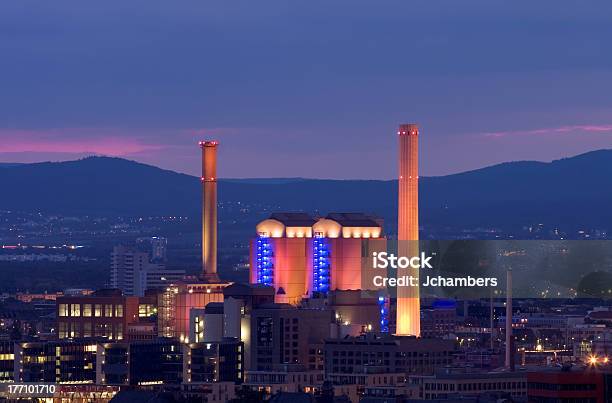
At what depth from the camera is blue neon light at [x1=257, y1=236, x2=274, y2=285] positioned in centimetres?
18750

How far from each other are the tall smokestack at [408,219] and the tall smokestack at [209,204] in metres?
19.3

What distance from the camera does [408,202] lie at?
179750mm

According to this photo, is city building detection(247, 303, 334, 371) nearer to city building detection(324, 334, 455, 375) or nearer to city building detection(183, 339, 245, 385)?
city building detection(324, 334, 455, 375)

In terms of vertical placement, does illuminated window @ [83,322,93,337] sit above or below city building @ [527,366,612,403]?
above

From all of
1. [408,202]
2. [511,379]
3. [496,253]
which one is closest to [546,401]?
[511,379]

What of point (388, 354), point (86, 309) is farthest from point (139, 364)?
point (86, 309)

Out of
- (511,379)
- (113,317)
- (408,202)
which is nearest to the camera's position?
(511,379)

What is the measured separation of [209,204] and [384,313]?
812 inches

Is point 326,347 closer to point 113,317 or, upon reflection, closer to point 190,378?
point 190,378

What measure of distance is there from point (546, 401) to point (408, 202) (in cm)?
7397

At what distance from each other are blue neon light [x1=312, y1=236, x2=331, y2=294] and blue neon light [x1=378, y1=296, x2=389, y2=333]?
4.23 metres

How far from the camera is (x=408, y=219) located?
179 meters

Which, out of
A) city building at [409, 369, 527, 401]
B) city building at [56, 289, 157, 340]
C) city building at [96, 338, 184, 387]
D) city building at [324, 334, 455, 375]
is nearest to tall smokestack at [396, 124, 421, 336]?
city building at [324, 334, 455, 375]

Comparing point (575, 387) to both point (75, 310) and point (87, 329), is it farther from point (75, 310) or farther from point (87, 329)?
point (75, 310)
